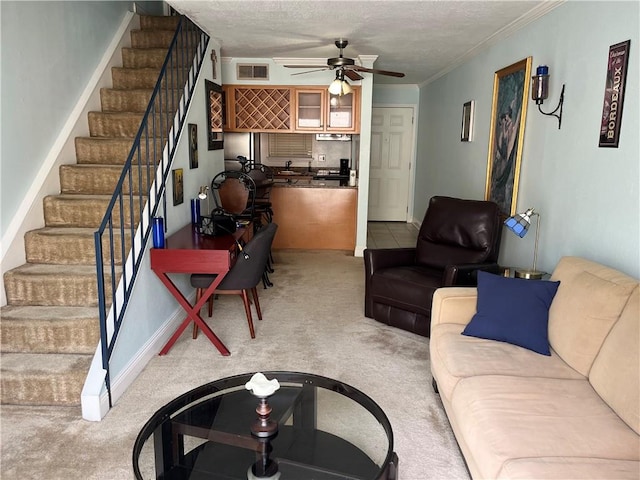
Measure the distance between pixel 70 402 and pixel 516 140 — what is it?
138 inches

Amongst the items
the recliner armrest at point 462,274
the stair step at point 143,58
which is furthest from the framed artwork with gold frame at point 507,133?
the stair step at point 143,58

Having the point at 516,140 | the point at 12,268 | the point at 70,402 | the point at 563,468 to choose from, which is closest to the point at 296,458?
the point at 563,468

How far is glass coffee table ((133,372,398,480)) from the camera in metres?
1.71

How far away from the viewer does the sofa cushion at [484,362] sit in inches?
83.7

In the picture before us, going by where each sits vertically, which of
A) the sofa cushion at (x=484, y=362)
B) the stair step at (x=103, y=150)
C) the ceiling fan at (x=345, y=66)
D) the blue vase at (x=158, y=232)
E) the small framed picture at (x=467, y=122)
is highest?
the ceiling fan at (x=345, y=66)

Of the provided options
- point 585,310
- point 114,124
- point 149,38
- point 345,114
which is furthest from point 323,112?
point 585,310

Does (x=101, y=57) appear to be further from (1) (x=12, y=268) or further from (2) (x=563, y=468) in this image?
(2) (x=563, y=468)

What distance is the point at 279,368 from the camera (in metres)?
3.11

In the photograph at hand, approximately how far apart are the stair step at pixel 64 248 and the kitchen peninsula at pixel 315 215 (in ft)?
10.0

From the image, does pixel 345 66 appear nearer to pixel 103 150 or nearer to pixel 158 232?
pixel 103 150

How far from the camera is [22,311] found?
286cm

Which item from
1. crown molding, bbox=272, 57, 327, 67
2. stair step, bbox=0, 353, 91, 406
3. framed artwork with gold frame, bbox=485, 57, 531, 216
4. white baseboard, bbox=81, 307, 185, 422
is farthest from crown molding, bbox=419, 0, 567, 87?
stair step, bbox=0, 353, 91, 406

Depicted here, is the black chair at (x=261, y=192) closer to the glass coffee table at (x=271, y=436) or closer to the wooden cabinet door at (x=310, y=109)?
the wooden cabinet door at (x=310, y=109)

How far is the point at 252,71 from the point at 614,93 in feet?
13.9
